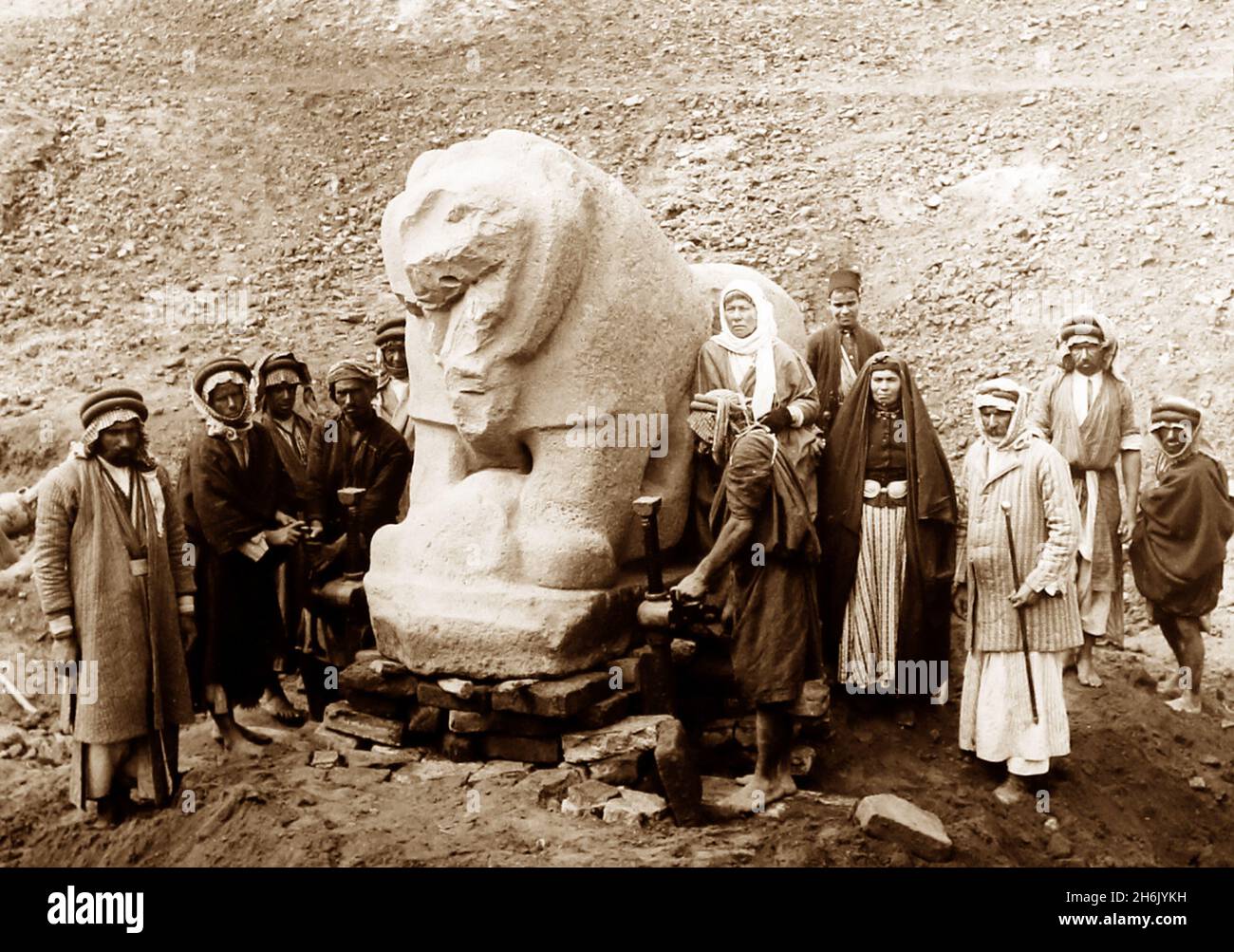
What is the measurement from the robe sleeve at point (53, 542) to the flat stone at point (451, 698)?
1411 millimetres

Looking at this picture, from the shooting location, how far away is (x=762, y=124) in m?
11.4

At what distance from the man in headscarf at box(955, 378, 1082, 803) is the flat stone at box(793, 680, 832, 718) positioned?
2.14 ft

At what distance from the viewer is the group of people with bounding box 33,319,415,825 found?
4621 millimetres

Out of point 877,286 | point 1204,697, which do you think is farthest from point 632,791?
point 877,286

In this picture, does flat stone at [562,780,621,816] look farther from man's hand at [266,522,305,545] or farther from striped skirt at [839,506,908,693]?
man's hand at [266,522,305,545]

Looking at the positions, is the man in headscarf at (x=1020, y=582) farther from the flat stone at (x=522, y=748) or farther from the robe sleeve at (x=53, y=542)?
the robe sleeve at (x=53, y=542)

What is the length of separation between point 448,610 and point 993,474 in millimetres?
Answer: 2227

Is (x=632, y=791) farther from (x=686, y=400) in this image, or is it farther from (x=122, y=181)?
(x=122, y=181)

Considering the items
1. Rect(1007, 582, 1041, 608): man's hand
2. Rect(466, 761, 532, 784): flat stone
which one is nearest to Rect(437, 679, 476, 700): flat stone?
Rect(466, 761, 532, 784): flat stone

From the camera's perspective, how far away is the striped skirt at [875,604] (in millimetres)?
5602

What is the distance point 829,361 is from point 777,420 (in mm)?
939

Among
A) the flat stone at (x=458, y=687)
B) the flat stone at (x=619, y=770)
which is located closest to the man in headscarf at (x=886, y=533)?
the flat stone at (x=619, y=770)
